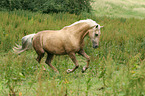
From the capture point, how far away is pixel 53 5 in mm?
20766

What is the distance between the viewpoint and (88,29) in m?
5.82

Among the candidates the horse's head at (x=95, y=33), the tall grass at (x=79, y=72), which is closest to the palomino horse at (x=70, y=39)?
the horse's head at (x=95, y=33)

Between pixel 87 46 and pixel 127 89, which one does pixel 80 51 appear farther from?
pixel 87 46

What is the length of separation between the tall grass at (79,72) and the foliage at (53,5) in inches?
308

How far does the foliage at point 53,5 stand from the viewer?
69.3 ft

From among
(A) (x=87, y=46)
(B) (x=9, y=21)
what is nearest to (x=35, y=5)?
(B) (x=9, y=21)

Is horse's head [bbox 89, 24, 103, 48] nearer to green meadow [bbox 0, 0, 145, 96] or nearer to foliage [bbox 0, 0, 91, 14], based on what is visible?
green meadow [bbox 0, 0, 145, 96]

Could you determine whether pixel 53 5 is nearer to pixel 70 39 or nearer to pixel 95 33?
pixel 70 39

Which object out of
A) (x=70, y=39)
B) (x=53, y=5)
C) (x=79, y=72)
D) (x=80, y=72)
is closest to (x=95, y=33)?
(x=70, y=39)

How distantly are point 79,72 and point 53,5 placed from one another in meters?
15.3

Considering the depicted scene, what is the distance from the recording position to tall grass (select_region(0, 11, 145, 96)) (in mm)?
3297

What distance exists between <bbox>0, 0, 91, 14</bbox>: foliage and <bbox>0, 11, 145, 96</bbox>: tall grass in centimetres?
781

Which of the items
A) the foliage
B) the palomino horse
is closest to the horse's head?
the palomino horse

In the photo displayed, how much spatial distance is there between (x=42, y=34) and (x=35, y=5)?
57.3 feet
